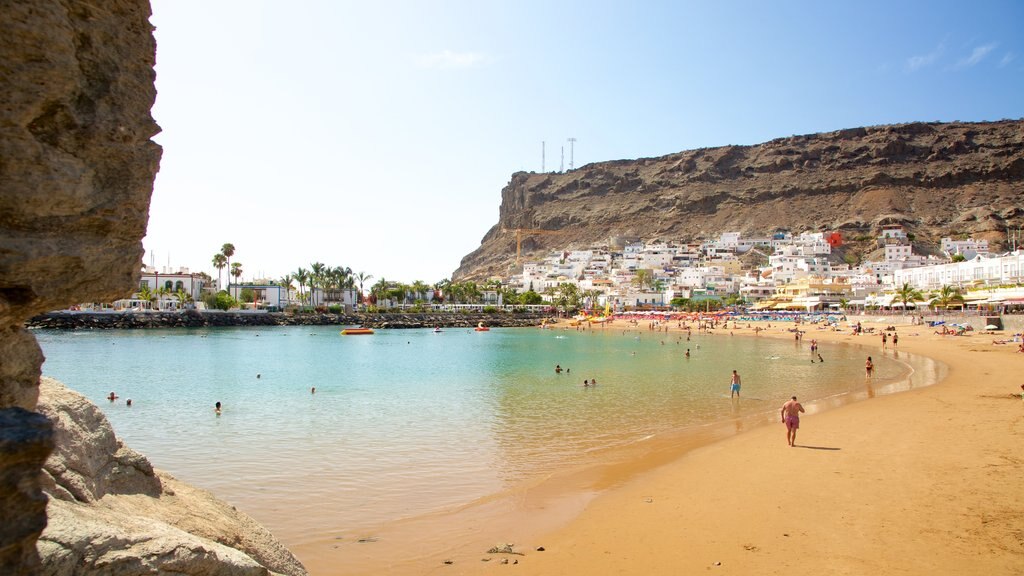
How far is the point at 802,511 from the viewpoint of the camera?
31.1 feet

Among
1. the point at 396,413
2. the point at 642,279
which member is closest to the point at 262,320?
the point at 642,279

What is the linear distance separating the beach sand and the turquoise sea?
1408 millimetres

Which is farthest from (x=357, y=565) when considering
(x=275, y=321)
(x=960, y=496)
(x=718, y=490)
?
(x=275, y=321)

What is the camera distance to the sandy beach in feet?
25.3

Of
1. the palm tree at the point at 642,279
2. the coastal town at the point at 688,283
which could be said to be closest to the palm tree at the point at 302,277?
the coastal town at the point at 688,283

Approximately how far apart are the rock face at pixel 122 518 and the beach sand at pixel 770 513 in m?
3.67

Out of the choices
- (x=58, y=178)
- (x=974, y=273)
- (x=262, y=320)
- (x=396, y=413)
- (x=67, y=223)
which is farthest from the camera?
(x=262, y=320)

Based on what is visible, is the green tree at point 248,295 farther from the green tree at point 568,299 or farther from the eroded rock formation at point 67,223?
the eroded rock formation at point 67,223

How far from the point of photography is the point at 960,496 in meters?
9.67

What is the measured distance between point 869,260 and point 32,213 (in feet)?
515

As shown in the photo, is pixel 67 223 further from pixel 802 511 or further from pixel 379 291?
pixel 379 291

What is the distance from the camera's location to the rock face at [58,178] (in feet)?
7.44

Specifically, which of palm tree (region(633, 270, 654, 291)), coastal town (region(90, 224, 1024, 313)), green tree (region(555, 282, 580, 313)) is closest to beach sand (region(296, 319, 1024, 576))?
coastal town (region(90, 224, 1024, 313))

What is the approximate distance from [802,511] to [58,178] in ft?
33.6
